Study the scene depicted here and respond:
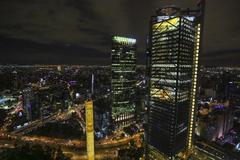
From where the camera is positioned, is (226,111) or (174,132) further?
(226,111)

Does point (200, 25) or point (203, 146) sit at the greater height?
point (200, 25)

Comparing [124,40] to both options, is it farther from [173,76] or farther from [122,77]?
[173,76]

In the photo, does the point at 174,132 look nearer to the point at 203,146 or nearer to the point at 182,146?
the point at 182,146

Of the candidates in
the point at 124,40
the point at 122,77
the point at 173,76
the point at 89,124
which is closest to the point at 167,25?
the point at 173,76

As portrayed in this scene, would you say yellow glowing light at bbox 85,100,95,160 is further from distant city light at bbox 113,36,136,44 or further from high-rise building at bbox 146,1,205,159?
distant city light at bbox 113,36,136,44

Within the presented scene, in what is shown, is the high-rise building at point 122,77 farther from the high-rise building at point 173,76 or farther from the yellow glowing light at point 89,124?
the yellow glowing light at point 89,124

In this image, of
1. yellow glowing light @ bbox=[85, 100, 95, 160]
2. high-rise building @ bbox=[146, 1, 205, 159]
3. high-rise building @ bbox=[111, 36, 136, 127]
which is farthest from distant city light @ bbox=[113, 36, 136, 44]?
yellow glowing light @ bbox=[85, 100, 95, 160]

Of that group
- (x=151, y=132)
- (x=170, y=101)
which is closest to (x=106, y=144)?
(x=151, y=132)
